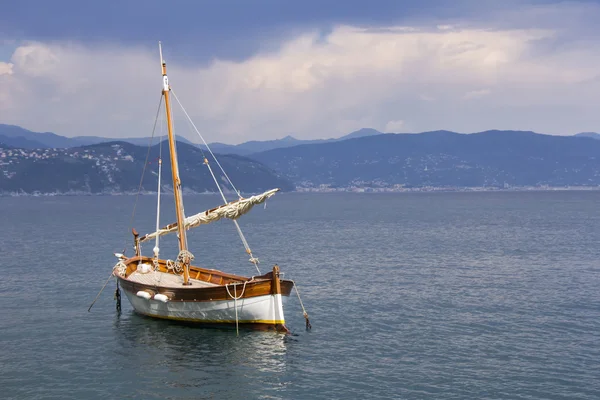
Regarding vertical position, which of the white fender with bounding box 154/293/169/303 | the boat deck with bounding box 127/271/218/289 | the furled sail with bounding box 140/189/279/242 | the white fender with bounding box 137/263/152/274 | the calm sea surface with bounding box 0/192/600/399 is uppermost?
the furled sail with bounding box 140/189/279/242

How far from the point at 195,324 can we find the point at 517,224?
114279 millimetres

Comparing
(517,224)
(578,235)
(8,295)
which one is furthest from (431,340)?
(517,224)

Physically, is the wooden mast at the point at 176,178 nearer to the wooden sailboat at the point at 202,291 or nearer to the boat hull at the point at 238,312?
the wooden sailboat at the point at 202,291

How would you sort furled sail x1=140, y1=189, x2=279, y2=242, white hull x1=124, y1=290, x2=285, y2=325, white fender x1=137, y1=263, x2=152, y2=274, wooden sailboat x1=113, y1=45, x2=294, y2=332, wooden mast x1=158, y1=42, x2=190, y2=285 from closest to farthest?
wooden sailboat x1=113, y1=45, x2=294, y2=332 → white hull x1=124, y1=290, x2=285, y2=325 → wooden mast x1=158, y1=42, x2=190, y2=285 → furled sail x1=140, y1=189, x2=279, y2=242 → white fender x1=137, y1=263, x2=152, y2=274

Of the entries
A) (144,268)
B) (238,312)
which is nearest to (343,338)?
(238,312)

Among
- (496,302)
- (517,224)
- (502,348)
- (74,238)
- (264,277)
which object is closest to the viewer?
(502,348)

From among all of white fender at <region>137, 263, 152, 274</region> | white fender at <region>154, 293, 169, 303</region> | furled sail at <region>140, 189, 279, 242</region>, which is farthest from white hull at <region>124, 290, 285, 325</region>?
furled sail at <region>140, 189, 279, 242</region>

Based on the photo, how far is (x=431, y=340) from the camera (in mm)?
40500

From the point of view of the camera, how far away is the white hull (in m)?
41.1

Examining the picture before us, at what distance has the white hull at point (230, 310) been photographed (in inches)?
1617

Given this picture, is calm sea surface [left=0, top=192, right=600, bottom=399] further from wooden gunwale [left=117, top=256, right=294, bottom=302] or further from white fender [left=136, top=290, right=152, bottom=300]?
wooden gunwale [left=117, top=256, right=294, bottom=302]

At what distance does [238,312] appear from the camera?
4147 centimetres

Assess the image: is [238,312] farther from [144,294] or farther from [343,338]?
[144,294]

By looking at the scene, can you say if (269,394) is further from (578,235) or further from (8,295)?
(578,235)
